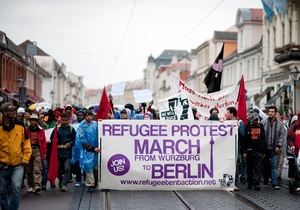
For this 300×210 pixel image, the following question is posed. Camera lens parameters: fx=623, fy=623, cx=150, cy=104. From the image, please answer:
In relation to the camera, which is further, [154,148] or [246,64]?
[246,64]

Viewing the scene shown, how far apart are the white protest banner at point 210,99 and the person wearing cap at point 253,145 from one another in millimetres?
2138

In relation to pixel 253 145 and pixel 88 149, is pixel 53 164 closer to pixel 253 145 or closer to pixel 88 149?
pixel 88 149

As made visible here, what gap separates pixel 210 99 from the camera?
1623cm

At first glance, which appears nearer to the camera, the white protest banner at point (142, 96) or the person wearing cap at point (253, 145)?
the person wearing cap at point (253, 145)

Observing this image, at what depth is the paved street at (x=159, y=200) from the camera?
1094 centimetres

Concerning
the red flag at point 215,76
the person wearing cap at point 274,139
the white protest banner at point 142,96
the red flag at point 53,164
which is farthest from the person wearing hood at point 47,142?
the white protest banner at point 142,96

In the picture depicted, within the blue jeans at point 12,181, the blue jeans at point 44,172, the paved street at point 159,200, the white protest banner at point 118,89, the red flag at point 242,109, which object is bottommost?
the paved street at point 159,200

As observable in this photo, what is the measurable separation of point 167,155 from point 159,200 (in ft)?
5.08

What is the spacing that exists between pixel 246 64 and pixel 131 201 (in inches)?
1675

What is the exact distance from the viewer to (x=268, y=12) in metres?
27.9

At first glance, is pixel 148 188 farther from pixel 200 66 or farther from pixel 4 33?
pixel 200 66

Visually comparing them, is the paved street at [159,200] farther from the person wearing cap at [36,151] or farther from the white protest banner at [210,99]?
the white protest banner at [210,99]

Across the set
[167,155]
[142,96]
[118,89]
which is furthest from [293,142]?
[142,96]

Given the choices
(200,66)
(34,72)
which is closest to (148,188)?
(34,72)
